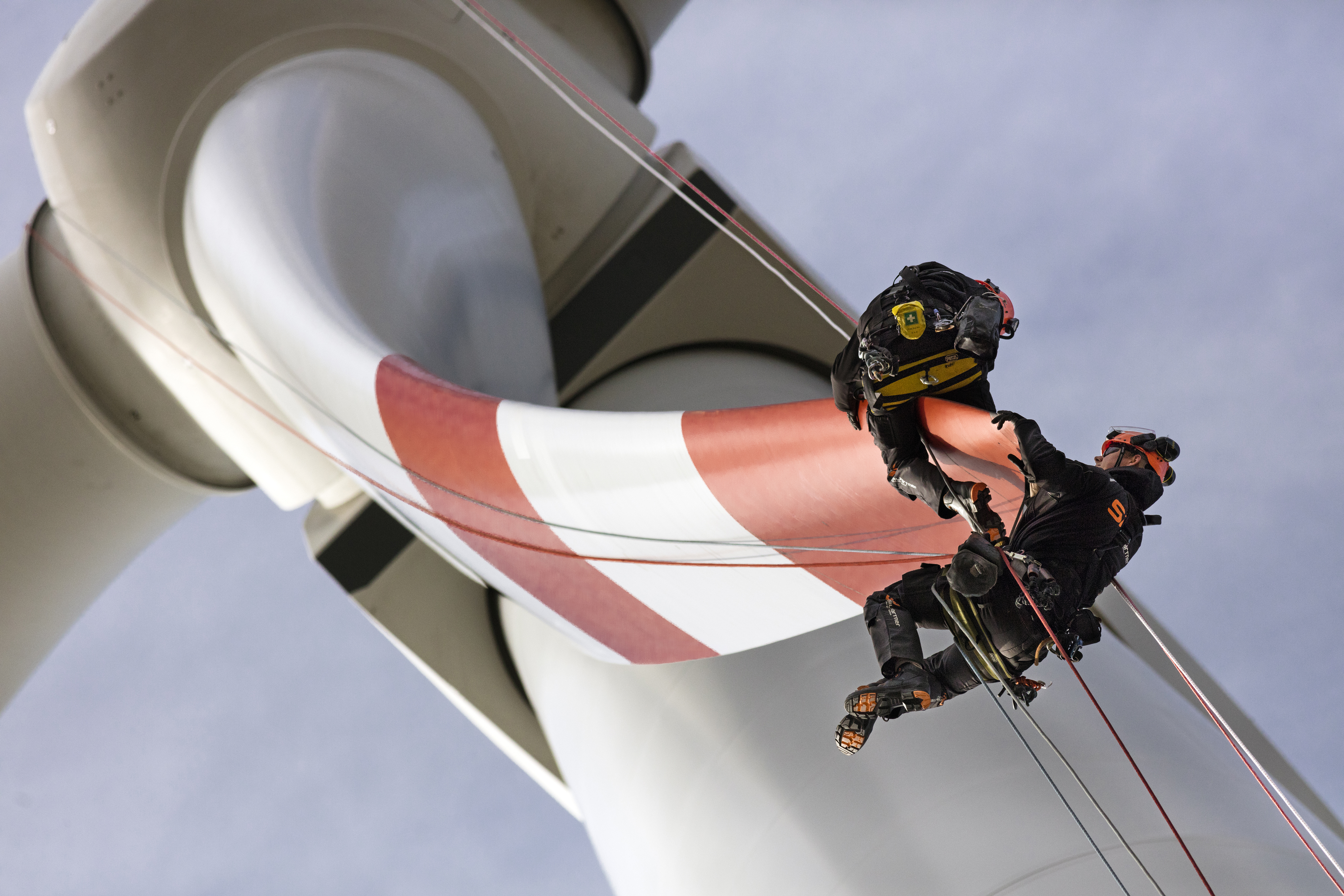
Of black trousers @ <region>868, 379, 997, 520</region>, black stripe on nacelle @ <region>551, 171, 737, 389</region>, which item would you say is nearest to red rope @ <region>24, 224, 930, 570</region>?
black trousers @ <region>868, 379, 997, 520</region>

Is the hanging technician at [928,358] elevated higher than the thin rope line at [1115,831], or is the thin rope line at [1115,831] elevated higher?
the hanging technician at [928,358]

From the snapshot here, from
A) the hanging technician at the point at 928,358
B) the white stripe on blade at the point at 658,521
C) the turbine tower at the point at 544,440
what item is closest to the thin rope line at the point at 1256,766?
the turbine tower at the point at 544,440

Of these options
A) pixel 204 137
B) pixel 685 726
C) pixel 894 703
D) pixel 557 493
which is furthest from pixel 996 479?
pixel 204 137

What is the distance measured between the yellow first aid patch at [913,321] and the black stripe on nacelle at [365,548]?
8.82ft

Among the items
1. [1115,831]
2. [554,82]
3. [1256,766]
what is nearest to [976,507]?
[1115,831]

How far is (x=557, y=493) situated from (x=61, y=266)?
278 centimetres

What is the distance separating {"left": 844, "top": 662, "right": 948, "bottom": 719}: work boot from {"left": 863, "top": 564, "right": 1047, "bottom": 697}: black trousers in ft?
0.03

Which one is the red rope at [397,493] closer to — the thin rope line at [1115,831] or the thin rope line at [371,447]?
the thin rope line at [371,447]

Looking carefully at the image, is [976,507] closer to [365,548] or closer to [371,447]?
[371,447]

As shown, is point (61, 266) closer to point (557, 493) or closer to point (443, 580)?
point (443, 580)

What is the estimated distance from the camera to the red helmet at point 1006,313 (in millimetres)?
1103

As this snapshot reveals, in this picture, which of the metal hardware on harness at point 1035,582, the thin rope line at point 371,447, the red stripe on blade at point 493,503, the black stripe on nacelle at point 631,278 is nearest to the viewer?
the metal hardware on harness at point 1035,582

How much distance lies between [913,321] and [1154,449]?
0.32 meters

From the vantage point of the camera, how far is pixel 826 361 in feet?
11.9
